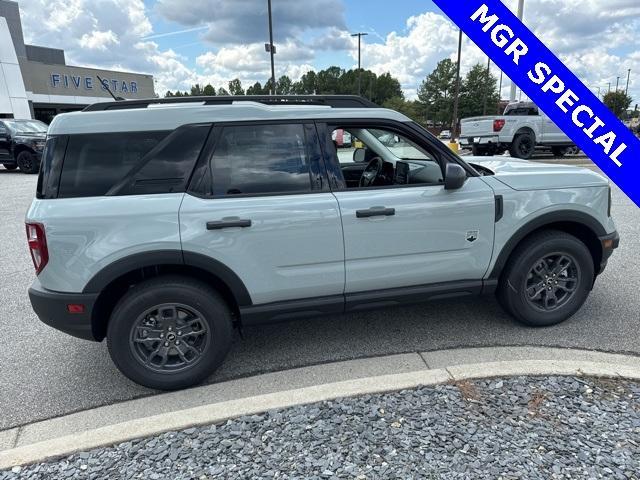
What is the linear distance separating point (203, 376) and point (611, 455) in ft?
7.70

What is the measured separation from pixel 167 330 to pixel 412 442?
1.64 m

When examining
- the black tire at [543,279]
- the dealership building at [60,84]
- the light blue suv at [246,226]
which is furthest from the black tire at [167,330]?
the dealership building at [60,84]

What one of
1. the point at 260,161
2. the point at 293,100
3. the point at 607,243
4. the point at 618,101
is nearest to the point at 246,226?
the point at 260,161

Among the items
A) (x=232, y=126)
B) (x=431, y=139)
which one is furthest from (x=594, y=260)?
(x=232, y=126)

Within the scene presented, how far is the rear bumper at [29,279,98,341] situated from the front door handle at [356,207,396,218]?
1.73m

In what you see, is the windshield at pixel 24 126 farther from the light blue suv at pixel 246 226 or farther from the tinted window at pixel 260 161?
the tinted window at pixel 260 161

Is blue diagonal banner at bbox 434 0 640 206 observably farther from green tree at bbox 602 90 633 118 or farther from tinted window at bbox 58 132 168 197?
green tree at bbox 602 90 633 118

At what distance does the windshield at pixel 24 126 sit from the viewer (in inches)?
613

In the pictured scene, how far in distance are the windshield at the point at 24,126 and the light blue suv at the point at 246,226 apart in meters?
15.5

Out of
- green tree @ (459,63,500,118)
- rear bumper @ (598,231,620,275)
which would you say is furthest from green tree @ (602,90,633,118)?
rear bumper @ (598,231,620,275)

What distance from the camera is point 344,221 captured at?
3.08m

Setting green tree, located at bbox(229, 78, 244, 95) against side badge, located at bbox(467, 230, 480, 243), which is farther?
green tree, located at bbox(229, 78, 244, 95)

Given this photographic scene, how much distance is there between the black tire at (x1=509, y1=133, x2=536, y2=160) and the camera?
15680mm

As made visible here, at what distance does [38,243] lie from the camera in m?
2.76
